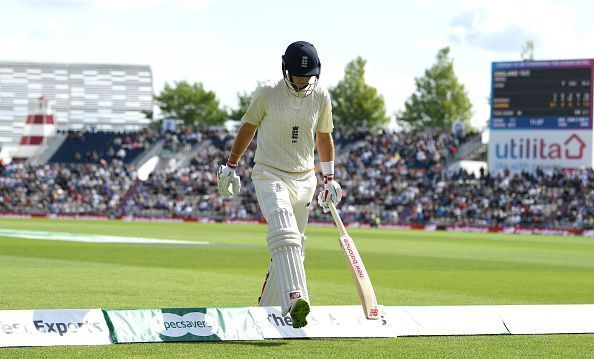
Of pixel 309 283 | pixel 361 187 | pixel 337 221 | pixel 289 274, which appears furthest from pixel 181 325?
pixel 361 187

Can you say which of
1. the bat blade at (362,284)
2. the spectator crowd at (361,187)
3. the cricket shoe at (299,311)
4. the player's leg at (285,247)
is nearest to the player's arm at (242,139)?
the player's leg at (285,247)

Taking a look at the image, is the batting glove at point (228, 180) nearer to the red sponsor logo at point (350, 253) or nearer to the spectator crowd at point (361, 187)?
the red sponsor logo at point (350, 253)

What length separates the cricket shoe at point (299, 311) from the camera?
746cm

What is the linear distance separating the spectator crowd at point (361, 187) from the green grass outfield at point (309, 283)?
16456 mm

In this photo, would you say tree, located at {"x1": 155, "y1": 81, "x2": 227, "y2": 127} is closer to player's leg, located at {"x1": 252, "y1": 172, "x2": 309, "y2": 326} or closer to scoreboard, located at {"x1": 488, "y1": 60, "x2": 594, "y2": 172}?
scoreboard, located at {"x1": 488, "y1": 60, "x2": 594, "y2": 172}

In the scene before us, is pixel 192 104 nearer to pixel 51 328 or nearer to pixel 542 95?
pixel 542 95

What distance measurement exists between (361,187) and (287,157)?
1660 inches

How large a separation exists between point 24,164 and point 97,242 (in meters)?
39.0

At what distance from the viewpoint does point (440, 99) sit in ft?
229

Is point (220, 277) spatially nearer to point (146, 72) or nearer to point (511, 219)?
point (511, 219)

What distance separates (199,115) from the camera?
85.2 metres

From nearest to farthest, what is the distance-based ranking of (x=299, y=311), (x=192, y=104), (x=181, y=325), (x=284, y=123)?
(x=299, y=311)
(x=181, y=325)
(x=284, y=123)
(x=192, y=104)

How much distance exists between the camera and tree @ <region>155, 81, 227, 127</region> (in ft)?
278

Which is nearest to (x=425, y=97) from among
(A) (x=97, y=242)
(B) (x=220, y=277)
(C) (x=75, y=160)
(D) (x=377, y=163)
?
(D) (x=377, y=163)
